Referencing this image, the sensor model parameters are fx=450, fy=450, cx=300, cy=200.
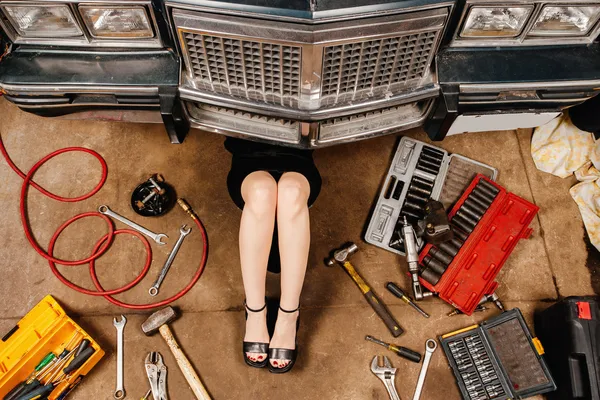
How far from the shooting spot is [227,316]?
7.55ft

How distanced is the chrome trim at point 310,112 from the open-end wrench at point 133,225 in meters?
0.92

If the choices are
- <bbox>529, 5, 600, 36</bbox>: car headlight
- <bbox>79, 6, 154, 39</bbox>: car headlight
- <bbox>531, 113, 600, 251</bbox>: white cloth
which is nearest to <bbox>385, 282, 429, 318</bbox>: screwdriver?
<bbox>531, 113, 600, 251</bbox>: white cloth

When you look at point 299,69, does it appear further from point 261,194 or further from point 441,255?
point 441,255

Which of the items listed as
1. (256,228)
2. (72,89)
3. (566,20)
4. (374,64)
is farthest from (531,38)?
(72,89)

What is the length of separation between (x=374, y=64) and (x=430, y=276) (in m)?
1.15

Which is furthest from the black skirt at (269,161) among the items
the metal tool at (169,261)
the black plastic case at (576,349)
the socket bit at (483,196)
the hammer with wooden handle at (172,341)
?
the black plastic case at (576,349)

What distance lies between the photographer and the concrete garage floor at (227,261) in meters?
2.20

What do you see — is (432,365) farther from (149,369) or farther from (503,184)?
(149,369)

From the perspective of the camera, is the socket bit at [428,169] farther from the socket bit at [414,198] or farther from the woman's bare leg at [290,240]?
the woman's bare leg at [290,240]

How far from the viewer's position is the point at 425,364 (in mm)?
2217

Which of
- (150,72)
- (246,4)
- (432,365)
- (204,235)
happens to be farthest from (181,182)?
(432,365)

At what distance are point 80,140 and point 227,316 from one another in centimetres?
137

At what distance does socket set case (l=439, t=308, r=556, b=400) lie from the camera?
2109 millimetres

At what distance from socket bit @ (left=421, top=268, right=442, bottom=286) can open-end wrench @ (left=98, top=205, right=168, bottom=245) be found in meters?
1.38
